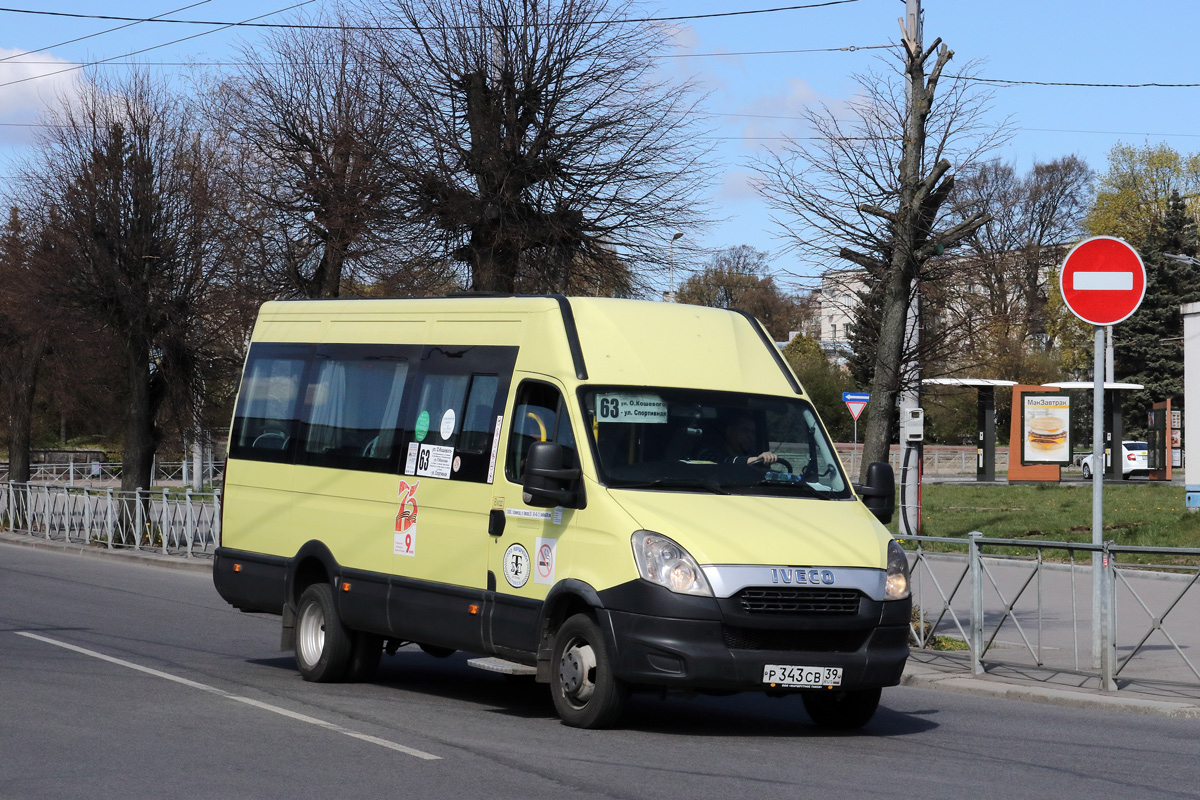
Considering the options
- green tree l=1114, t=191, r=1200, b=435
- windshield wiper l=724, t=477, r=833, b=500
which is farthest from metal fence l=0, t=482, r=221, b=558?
green tree l=1114, t=191, r=1200, b=435

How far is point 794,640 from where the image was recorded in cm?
817

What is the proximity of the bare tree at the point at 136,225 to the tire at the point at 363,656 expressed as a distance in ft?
57.5

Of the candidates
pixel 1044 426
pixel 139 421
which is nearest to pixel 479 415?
pixel 139 421

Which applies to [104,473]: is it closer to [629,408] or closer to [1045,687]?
[1045,687]

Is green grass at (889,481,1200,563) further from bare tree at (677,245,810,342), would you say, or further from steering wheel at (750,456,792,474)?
A: bare tree at (677,245,810,342)

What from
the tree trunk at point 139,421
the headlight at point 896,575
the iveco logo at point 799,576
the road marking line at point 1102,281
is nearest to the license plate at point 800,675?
the iveco logo at point 799,576

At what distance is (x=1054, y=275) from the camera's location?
56.9 metres

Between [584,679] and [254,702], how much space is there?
95.7 inches

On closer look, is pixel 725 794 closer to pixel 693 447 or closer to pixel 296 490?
pixel 693 447

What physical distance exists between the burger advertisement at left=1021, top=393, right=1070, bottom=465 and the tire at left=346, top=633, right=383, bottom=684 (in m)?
A: 39.1

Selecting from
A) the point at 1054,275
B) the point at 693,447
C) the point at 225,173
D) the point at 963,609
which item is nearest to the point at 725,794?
the point at 693,447

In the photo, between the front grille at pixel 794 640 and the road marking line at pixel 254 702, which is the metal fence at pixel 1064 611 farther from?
the road marking line at pixel 254 702

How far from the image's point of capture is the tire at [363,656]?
10703 millimetres

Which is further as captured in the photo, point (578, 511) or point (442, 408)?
point (442, 408)
